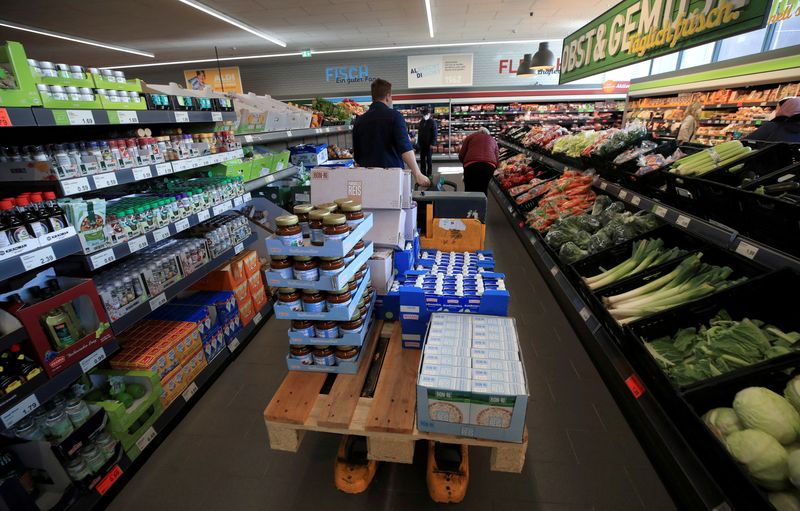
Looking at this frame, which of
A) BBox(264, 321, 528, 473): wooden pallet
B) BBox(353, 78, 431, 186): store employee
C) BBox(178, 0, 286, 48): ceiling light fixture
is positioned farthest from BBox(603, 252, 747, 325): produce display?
BBox(178, 0, 286, 48): ceiling light fixture

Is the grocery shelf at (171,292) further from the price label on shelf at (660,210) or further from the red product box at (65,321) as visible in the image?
the price label on shelf at (660,210)

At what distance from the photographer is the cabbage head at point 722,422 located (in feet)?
3.98

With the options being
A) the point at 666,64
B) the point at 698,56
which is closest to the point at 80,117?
the point at 698,56

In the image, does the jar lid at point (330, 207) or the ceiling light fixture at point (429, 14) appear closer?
the jar lid at point (330, 207)

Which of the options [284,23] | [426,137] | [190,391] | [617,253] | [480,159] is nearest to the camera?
[190,391]

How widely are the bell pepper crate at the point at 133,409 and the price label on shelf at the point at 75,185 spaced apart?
102 centimetres

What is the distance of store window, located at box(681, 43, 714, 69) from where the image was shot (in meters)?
11.0

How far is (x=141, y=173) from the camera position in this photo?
2139 mm

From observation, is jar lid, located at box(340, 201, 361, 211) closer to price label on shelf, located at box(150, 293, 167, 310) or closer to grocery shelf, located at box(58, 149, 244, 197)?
grocery shelf, located at box(58, 149, 244, 197)

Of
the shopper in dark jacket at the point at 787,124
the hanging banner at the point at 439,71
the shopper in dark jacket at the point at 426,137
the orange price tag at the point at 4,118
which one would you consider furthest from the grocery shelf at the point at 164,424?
the hanging banner at the point at 439,71

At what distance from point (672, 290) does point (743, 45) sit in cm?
1314

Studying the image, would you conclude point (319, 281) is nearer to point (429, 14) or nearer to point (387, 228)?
point (387, 228)

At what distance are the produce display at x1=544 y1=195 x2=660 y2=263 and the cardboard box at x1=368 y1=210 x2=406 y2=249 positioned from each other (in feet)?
4.77

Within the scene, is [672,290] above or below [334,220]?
below
